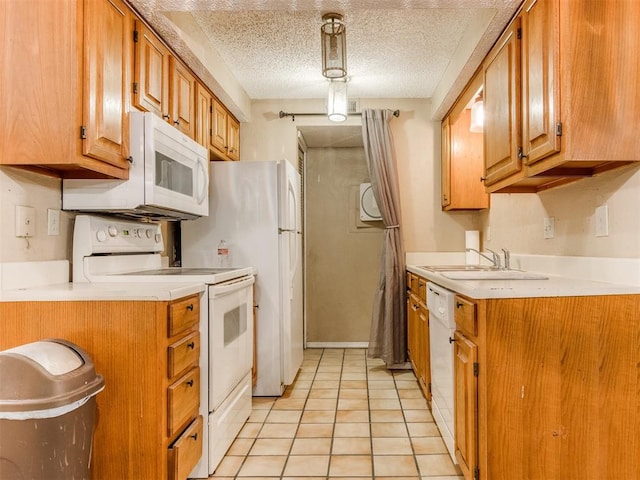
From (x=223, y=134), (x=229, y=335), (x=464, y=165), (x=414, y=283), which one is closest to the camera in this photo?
(x=229, y=335)

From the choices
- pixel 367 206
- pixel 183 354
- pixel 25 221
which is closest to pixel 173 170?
pixel 25 221

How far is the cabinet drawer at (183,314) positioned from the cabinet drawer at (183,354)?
5cm

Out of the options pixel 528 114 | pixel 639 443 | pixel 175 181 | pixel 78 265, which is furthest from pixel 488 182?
pixel 78 265

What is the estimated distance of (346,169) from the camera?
15.8 feet

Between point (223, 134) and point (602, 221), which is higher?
point (223, 134)

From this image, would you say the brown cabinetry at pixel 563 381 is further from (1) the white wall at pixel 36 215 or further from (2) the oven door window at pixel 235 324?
(1) the white wall at pixel 36 215

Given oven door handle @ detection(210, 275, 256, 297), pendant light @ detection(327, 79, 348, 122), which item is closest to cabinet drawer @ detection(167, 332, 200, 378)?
oven door handle @ detection(210, 275, 256, 297)

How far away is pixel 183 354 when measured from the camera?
186 cm

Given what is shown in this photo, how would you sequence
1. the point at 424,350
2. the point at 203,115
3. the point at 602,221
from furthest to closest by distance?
the point at 203,115
the point at 424,350
the point at 602,221

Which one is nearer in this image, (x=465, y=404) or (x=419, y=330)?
(x=465, y=404)

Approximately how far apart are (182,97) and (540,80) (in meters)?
1.89

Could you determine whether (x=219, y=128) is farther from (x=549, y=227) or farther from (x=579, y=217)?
(x=579, y=217)

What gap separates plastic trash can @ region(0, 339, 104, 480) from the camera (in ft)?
4.38

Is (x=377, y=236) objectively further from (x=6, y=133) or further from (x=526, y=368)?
(x=6, y=133)
